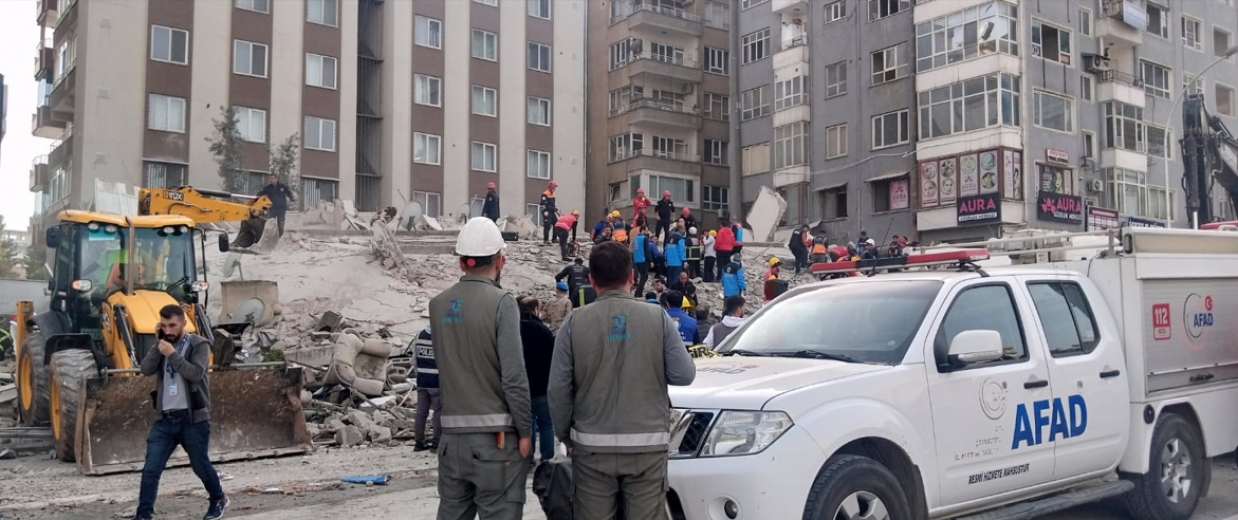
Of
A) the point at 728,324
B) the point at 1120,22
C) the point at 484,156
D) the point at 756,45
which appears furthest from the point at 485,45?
the point at 728,324

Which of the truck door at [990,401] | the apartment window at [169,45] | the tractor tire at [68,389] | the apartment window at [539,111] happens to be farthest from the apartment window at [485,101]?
the truck door at [990,401]

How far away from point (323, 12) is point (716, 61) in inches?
829

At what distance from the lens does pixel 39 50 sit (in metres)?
45.2

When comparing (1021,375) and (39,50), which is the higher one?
(39,50)

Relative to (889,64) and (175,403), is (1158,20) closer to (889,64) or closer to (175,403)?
(889,64)

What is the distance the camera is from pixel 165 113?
1515 inches

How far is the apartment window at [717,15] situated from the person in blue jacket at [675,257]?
33770 mm

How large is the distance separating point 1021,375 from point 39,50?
4902cm

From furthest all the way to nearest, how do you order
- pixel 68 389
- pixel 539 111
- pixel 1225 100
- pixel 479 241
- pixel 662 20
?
1. pixel 662 20
2. pixel 1225 100
3. pixel 539 111
4. pixel 68 389
5. pixel 479 241

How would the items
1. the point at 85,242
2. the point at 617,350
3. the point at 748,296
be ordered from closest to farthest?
the point at 617,350 < the point at 85,242 < the point at 748,296

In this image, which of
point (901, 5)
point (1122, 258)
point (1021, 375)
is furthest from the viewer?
point (901, 5)

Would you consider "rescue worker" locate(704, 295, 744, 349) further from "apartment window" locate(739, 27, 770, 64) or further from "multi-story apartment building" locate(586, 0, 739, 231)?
"apartment window" locate(739, 27, 770, 64)

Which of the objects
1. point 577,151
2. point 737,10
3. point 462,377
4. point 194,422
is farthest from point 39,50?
point 462,377

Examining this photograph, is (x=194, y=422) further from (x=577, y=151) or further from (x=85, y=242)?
(x=577, y=151)
